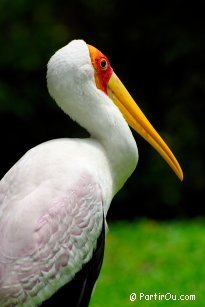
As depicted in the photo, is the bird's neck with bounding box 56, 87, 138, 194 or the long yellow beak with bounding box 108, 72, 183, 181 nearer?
the bird's neck with bounding box 56, 87, 138, 194

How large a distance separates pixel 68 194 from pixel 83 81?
1.77ft

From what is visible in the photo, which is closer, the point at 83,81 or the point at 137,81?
the point at 83,81

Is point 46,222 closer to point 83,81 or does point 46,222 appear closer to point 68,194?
point 68,194

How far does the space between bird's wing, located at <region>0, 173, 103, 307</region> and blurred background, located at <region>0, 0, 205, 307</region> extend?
11.6 ft

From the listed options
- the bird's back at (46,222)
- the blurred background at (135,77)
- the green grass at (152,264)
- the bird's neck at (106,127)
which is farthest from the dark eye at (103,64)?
the blurred background at (135,77)

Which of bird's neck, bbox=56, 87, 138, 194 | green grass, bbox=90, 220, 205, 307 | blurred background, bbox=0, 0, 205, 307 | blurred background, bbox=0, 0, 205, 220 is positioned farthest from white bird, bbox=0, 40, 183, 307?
blurred background, bbox=0, 0, 205, 220

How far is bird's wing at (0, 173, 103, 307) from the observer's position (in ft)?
9.01

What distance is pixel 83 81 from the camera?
3.16 m

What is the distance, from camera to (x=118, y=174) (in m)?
3.23

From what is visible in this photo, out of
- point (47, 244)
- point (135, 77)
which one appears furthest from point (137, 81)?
point (47, 244)

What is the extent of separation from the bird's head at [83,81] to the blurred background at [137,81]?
3.09m

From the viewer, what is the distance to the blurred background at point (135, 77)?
7477mm

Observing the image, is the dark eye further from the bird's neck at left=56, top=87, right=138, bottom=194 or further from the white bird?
the bird's neck at left=56, top=87, right=138, bottom=194

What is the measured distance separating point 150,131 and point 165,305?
1.27 metres
